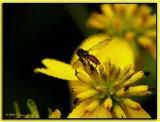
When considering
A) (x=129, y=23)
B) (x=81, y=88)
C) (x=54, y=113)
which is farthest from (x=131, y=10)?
(x=54, y=113)

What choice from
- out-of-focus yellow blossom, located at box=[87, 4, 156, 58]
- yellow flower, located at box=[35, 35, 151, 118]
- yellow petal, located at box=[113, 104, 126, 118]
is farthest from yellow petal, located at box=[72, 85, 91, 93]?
out-of-focus yellow blossom, located at box=[87, 4, 156, 58]

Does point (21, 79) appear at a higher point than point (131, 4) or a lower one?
lower

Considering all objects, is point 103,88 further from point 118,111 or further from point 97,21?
point 97,21

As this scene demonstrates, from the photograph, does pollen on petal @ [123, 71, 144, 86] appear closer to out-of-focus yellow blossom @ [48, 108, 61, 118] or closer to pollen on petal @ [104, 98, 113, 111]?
pollen on petal @ [104, 98, 113, 111]

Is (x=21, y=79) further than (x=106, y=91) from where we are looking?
Yes

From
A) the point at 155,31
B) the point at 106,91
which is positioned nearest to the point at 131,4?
the point at 155,31

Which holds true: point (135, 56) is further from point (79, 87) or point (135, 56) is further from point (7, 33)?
point (7, 33)
